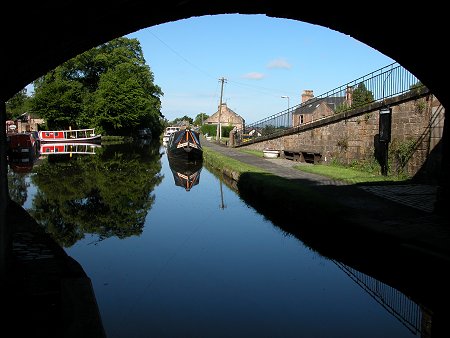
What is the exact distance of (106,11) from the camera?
437cm

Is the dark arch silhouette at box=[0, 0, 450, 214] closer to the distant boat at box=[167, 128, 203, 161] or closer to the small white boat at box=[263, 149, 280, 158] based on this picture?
the small white boat at box=[263, 149, 280, 158]

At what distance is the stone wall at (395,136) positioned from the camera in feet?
36.9

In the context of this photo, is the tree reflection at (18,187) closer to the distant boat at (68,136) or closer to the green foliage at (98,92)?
the distant boat at (68,136)

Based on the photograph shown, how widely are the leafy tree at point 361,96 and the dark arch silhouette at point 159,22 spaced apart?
874 centimetres

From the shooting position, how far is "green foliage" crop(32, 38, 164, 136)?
46.4m

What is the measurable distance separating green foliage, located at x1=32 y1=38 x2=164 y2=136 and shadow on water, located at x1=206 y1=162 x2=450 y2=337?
4037 centimetres

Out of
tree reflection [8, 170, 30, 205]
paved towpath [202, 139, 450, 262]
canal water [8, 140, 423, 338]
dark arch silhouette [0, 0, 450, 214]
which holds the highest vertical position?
dark arch silhouette [0, 0, 450, 214]

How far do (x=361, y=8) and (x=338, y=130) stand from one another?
1215 centimetres

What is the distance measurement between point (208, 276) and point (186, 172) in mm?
15659

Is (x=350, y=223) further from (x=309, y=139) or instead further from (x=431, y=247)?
(x=309, y=139)

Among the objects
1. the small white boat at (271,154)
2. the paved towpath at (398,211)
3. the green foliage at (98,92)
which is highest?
the green foliage at (98,92)

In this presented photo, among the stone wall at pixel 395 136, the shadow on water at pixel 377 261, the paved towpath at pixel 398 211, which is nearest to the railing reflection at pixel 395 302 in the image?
the shadow on water at pixel 377 261

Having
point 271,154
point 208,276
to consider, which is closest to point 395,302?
point 208,276

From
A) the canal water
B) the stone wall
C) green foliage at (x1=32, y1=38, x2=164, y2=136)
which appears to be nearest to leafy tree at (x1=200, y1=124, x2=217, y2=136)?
green foliage at (x1=32, y1=38, x2=164, y2=136)
